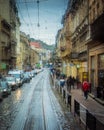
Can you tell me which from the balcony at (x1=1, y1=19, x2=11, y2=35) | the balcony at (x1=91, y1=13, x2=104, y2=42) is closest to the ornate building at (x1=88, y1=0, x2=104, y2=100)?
the balcony at (x1=91, y1=13, x2=104, y2=42)

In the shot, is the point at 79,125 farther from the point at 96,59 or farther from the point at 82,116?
the point at 96,59

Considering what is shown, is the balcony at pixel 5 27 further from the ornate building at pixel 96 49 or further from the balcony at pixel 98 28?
the balcony at pixel 98 28

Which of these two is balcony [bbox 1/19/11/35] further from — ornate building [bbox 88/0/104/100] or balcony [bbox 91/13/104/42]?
balcony [bbox 91/13/104/42]

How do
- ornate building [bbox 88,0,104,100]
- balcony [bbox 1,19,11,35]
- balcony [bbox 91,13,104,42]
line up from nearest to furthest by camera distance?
1. balcony [bbox 91,13,104,42]
2. ornate building [bbox 88,0,104,100]
3. balcony [bbox 1,19,11,35]

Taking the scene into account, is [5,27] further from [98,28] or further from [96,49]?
[98,28]

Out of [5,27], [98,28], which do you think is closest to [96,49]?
[98,28]

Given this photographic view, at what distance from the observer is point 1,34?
81562 millimetres

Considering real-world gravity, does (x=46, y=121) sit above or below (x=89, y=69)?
below

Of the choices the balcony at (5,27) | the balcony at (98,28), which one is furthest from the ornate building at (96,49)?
the balcony at (5,27)

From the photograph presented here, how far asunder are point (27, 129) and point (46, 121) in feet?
10.6

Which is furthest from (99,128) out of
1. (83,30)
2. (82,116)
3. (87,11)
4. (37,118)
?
(83,30)

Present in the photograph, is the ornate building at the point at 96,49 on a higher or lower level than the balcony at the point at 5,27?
lower

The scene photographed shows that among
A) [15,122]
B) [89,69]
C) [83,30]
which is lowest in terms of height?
[15,122]

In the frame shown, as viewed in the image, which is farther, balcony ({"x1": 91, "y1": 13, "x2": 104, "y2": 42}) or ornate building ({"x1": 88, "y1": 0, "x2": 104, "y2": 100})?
ornate building ({"x1": 88, "y1": 0, "x2": 104, "y2": 100})
